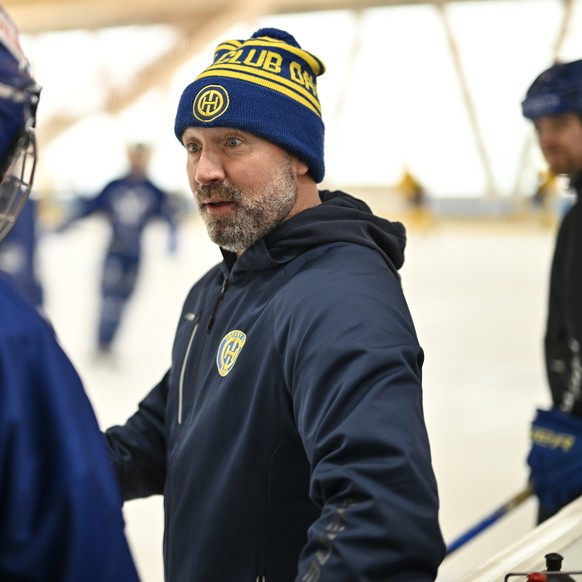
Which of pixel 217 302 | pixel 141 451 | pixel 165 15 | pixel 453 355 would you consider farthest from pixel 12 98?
pixel 165 15

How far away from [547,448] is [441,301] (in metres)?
6.77

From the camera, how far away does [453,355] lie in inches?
251

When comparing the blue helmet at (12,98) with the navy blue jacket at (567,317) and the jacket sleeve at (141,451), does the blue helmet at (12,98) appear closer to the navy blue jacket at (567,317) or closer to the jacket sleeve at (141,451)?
the jacket sleeve at (141,451)

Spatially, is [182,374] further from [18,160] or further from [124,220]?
[124,220]

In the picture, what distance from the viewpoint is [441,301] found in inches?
348

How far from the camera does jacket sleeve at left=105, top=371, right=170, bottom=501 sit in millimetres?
1523

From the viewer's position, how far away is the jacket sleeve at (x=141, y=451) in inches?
60.0

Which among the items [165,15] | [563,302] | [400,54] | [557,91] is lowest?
[563,302]

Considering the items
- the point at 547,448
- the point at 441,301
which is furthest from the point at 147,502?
the point at 441,301

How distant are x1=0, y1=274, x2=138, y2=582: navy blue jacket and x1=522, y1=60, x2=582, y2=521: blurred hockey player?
5.04 feet

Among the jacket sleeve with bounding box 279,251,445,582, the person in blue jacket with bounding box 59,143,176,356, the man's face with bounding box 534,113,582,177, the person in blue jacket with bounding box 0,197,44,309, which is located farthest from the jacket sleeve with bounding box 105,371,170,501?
the person in blue jacket with bounding box 59,143,176,356

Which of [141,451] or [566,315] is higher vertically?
[566,315]

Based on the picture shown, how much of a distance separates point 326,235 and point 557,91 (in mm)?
1104

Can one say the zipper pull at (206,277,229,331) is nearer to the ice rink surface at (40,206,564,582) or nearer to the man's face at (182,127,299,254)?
the man's face at (182,127,299,254)
